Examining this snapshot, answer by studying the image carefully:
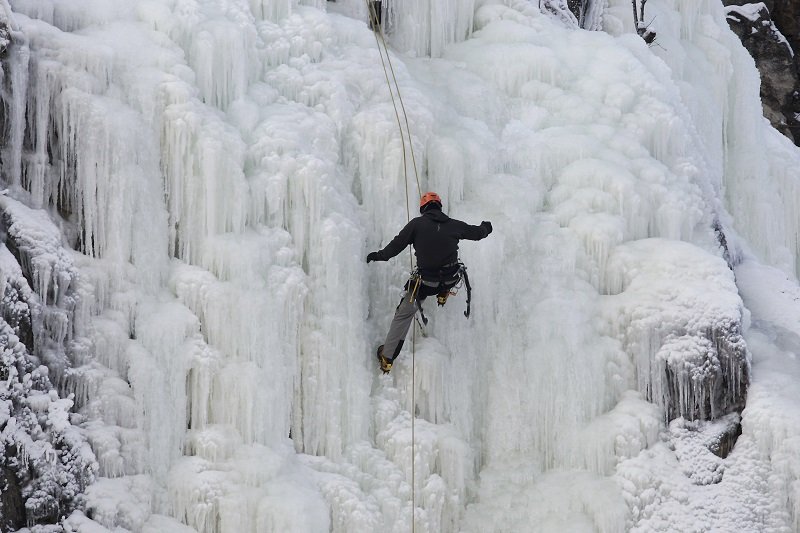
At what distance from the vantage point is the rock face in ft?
63.7

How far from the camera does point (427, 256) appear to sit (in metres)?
9.92

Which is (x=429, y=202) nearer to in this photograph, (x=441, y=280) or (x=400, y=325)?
(x=441, y=280)

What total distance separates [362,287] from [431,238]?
82cm

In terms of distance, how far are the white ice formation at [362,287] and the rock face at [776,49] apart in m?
7.84

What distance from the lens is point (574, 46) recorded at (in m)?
12.8

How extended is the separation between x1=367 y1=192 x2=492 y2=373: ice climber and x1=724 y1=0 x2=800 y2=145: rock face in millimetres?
10916

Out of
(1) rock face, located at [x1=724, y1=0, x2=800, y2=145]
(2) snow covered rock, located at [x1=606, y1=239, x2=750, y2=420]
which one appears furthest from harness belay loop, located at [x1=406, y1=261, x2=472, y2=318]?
(1) rock face, located at [x1=724, y1=0, x2=800, y2=145]

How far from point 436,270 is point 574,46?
3.97 m

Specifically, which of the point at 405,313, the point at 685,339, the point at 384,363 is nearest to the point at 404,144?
the point at 405,313

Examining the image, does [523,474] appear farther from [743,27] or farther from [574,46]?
[743,27]

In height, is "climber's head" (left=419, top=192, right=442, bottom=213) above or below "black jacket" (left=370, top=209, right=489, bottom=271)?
above

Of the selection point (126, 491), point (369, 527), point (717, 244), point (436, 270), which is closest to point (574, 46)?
point (717, 244)

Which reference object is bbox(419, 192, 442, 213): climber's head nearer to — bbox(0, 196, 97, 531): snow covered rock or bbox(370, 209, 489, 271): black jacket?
bbox(370, 209, 489, 271): black jacket

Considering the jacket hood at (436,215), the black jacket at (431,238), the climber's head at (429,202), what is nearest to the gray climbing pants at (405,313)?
the black jacket at (431,238)
